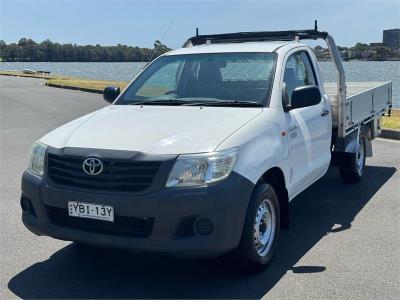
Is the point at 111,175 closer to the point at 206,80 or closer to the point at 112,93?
the point at 206,80

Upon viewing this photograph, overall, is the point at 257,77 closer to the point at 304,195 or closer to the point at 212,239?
the point at 212,239

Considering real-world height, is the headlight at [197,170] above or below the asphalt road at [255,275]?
above

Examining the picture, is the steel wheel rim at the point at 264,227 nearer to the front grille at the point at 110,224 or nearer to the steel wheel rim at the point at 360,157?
the front grille at the point at 110,224

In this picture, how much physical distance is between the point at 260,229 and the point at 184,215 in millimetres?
976

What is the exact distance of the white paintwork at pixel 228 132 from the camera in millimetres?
3904

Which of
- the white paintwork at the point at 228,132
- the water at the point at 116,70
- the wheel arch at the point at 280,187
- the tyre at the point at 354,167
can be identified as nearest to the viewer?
the white paintwork at the point at 228,132

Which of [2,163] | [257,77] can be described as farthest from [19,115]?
[257,77]

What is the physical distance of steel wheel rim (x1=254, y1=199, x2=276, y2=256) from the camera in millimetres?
4242

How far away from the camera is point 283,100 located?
482 cm

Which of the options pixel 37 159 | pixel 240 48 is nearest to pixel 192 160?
pixel 37 159

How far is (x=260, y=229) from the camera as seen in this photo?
14.4 feet

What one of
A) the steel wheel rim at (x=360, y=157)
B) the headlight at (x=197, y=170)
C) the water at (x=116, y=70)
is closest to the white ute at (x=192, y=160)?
the headlight at (x=197, y=170)

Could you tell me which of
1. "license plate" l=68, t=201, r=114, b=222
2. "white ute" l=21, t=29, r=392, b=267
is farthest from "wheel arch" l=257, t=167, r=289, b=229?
"license plate" l=68, t=201, r=114, b=222

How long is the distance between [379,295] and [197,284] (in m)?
1.36
